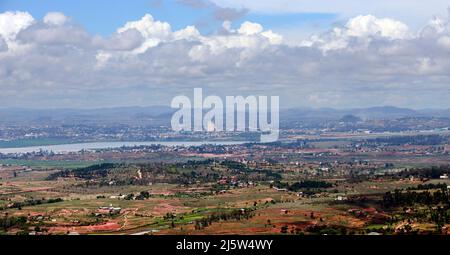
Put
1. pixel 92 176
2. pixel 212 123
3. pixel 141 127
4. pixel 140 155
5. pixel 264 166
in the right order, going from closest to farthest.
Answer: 1. pixel 92 176
2. pixel 264 166
3. pixel 140 155
4. pixel 212 123
5. pixel 141 127

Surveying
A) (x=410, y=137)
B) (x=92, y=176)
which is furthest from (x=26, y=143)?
(x=410, y=137)

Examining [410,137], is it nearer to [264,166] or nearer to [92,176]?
[264,166]

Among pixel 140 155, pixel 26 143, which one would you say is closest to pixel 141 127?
pixel 26 143

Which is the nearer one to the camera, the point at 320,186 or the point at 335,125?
the point at 320,186

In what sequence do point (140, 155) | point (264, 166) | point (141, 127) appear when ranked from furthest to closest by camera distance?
point (141, 127) < point (140, 155) < point (264, 166)

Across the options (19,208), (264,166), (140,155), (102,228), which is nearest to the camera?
(102,228)

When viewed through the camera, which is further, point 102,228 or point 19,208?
point 19,208
